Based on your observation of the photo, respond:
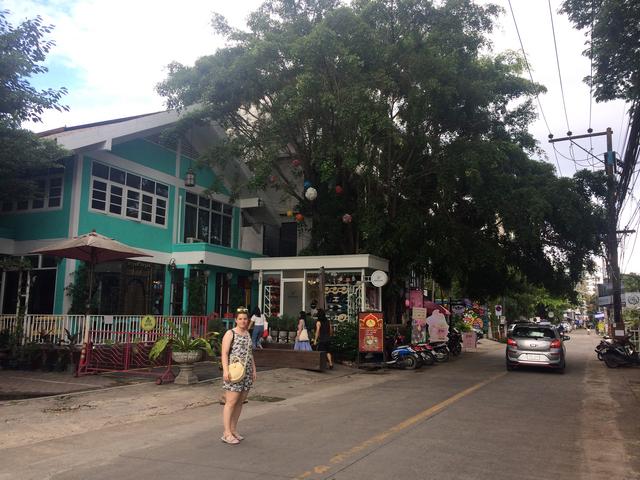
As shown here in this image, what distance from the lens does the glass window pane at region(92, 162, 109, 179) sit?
1783 cm

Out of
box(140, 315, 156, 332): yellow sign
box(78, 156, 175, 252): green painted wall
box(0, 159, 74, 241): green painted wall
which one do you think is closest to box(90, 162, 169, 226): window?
box(78, 156, 175, 252): green painted wall

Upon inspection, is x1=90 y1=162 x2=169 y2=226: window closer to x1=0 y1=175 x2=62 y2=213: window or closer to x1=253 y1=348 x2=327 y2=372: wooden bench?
x1=0 y1=175 x2=62 y2=213: window

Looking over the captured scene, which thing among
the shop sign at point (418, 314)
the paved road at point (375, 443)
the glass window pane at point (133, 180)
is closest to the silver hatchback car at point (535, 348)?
the shop sign at point (418, 314)

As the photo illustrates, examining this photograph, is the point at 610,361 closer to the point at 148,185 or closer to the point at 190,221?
the point at 190,221

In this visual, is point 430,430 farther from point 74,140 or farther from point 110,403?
point 74,140

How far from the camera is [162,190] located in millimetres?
20688

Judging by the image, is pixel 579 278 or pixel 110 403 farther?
pixel 579 278

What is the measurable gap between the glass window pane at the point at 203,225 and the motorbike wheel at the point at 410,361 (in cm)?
1004

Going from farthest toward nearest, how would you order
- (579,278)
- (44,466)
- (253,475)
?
(579,278)
(44,466)
(253,475)

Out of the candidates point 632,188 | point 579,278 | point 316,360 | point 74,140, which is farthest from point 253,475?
point 579,278

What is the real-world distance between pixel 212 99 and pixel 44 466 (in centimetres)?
1544

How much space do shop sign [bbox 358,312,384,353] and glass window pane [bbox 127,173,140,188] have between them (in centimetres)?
957

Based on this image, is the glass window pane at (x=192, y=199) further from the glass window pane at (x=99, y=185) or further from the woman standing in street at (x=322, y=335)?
the woman standing in street at (x=322, y=335)

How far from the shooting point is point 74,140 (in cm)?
1605
